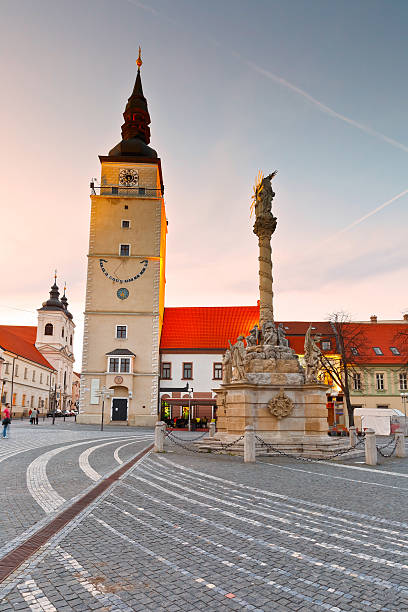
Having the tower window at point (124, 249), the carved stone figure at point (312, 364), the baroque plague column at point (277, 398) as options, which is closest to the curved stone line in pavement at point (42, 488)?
the baroque plague column at point (277, 398)

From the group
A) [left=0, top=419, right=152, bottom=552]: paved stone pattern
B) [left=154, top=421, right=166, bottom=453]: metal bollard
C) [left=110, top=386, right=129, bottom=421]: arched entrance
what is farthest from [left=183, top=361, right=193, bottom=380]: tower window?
[left=154, top=421, right=166, bottom=453]: metal bollard

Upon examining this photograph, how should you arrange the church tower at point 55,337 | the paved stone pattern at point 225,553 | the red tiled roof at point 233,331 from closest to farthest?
1. the paved stone pattern at point 225,553
2. the red tiled roof at point 233,331
3. the church tower at point 55,337

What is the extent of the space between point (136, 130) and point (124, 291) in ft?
62.2

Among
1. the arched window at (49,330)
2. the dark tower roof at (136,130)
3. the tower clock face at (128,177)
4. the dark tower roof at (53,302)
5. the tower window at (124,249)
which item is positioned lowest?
the arched window at (49,330)

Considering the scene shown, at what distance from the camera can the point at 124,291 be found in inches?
1734

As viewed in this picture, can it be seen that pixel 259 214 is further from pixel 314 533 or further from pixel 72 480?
pixel 314 533

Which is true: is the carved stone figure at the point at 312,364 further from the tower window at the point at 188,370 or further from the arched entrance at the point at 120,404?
the tower window at the point at 188,370

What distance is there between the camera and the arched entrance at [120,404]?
41531 millimetres

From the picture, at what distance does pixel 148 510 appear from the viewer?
7.55m

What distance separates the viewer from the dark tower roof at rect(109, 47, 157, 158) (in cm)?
4731

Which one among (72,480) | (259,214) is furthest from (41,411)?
(72,480)

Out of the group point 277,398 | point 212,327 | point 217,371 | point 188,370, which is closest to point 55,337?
point 212,327

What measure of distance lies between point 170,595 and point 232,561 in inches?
43.9

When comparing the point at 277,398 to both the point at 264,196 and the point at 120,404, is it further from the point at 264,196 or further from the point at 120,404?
the point at 120,404
